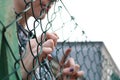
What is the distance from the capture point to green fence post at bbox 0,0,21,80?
3.28 ft

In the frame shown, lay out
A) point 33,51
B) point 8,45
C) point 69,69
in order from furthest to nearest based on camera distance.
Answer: point 69,69 → point 33,51 → point 8,45

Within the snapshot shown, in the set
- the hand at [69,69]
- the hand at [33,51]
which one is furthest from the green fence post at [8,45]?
the hand at [69,69]

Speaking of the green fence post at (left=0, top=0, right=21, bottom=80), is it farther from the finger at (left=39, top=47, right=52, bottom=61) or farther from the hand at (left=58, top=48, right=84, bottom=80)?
the hand at (left=58, top=48, right=84, bottom=80)

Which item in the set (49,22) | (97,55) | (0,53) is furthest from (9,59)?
(97,55)

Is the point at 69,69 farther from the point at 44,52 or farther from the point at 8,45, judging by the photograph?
the point at 8,45

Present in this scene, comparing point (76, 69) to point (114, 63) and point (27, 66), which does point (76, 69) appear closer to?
point (27, 66)

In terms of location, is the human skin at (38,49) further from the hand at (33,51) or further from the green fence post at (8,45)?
the green fence post at (8,45)

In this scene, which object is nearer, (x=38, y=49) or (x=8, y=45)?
(x=8, y=45)

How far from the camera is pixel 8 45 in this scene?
102cm

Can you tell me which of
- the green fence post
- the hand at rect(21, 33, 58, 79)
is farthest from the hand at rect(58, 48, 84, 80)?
the green fence post

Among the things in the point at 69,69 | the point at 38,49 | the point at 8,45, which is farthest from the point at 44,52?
the point at 69,69

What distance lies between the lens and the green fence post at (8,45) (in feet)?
3.28

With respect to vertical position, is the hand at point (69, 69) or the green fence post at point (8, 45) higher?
the green fence post at point (8, 45)

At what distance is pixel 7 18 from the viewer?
3.34ft
